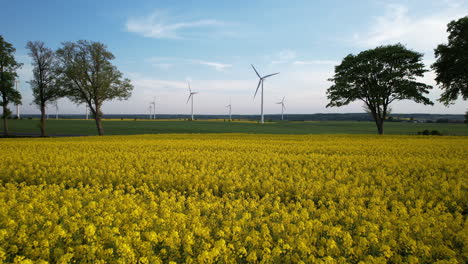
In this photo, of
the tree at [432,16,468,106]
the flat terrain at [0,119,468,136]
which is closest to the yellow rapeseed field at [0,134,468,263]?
the tree at [432,16,468,106]

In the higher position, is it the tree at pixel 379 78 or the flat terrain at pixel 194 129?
the tree at pixel 379 78

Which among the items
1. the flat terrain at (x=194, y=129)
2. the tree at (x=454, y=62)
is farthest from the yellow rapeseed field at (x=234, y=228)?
the flat terrain at (x=194, y=129)

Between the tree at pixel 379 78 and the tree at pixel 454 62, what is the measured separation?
2.83 m

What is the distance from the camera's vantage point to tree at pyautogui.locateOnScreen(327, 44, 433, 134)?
43.0 metres

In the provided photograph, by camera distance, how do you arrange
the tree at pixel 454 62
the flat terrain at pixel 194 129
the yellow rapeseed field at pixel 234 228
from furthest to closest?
1. the flat terrain at pixel 194 129
2. the tree at pixel 454 62
3. the yellow rapeseed field at pixel 234 228

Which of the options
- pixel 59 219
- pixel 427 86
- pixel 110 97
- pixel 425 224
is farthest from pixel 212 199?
pixel 427 86

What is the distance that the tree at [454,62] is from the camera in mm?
37125

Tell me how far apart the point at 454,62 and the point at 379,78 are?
937cm

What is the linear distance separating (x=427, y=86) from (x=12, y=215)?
168ft

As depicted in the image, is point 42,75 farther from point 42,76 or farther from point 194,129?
point 194,129

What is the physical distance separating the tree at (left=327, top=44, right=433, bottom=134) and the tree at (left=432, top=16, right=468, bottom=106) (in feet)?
9.29

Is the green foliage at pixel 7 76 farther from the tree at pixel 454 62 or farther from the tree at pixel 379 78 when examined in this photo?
the tree at pixel 454 62

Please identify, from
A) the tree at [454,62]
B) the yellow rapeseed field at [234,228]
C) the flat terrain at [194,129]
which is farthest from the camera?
the flat terrain at [194,129]

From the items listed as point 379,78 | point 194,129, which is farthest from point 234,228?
point 194,129
